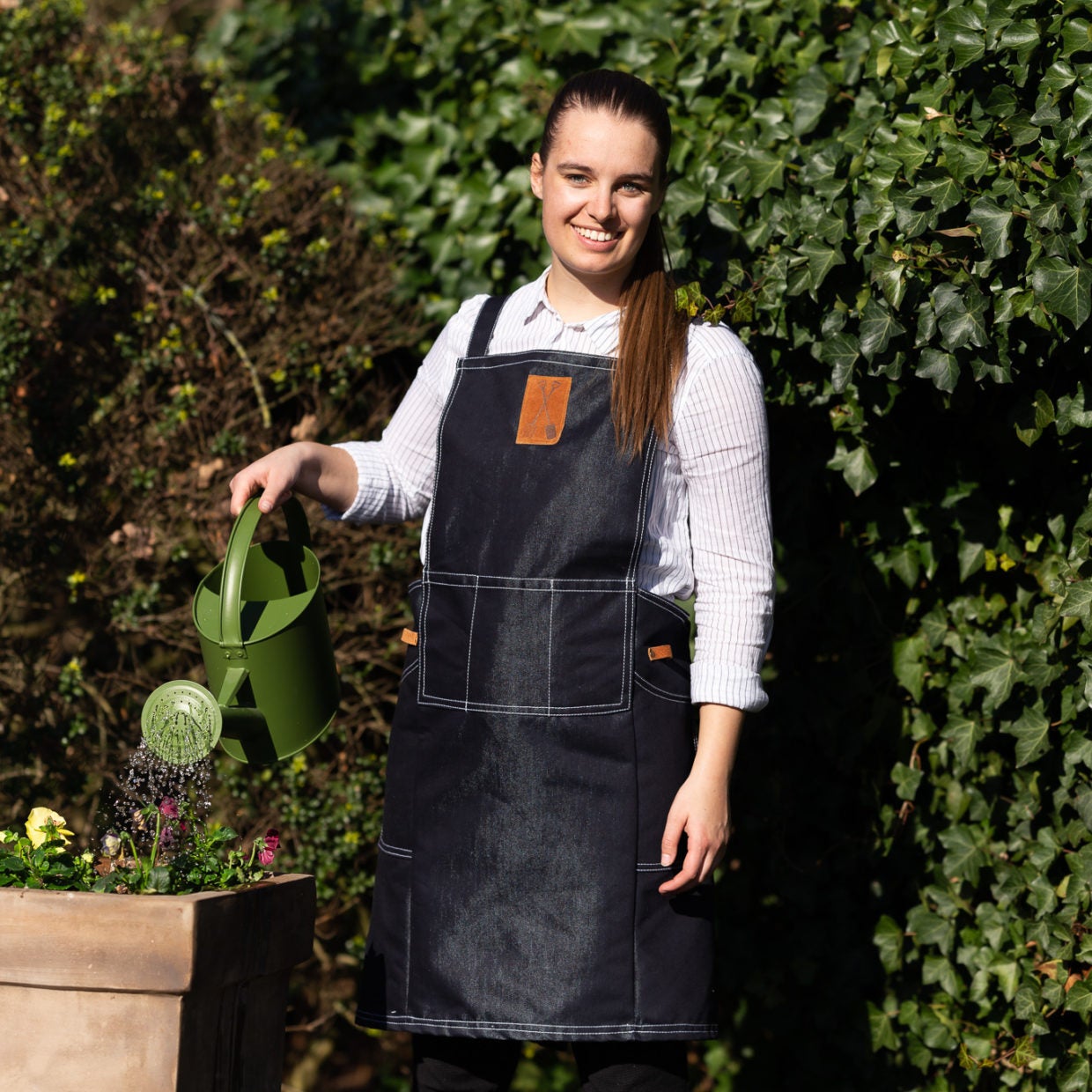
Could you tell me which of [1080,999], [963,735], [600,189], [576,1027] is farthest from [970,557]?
[576,1027]

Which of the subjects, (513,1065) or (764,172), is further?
(764,172)

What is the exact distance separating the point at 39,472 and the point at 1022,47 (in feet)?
6.95

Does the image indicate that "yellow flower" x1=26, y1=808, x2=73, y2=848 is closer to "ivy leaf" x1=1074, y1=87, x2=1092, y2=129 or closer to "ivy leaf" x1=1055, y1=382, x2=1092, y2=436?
"ivy leaf" x1=1055, y1=382, x2=1092, y2=436

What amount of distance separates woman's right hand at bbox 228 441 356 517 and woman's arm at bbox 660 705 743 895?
0.68 meters

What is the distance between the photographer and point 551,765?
1.81 metres

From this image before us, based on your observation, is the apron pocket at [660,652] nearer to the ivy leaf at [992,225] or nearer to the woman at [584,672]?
the woman at [584,672]

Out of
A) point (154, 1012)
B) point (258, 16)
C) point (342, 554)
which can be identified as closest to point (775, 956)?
point (342, 554)

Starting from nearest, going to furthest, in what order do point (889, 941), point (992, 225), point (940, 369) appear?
point (992, 225) < point (940, 369) < point (889, 941)

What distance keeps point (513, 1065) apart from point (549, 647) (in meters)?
0.66

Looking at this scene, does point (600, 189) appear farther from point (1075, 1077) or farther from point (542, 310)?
point (1075, 1077)

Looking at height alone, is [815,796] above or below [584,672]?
below

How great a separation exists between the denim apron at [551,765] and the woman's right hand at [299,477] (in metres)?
0.25

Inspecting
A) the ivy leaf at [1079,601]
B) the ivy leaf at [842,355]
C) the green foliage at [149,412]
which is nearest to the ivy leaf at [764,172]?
the ivy leaf at [842,355]

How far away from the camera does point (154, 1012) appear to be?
62.1 inches
